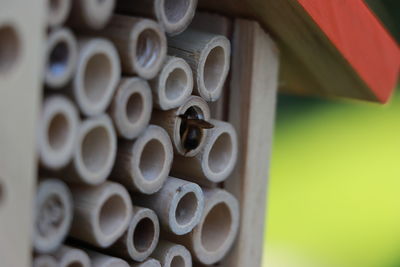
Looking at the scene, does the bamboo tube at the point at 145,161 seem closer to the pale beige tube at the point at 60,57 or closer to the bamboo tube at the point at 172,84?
the bamboo tube at the point at 172,84

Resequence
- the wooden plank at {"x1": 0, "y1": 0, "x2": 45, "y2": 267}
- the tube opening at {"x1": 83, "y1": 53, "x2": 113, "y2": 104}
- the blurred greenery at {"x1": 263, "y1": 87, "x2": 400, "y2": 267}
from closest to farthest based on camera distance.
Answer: the wooden plank at {"x1": 0, "y1": 0, "x2": 45, "y2": 267} → the tube opening at {"x1": 83, "y1": 53, "x2": 113, "y2": 104} → the blurred greenery at {"x1": 263, "y1": 87, "x2": 400, "y2": 267}

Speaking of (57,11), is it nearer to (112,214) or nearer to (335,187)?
(112,214)

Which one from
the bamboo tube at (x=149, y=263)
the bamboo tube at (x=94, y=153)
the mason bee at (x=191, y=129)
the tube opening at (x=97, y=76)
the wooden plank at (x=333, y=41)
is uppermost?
the wooden plank at (x=333, y=41)

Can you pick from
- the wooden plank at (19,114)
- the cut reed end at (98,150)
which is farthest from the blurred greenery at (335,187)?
the wooden plank at (19,114)

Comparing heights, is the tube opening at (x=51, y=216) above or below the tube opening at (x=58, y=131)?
below

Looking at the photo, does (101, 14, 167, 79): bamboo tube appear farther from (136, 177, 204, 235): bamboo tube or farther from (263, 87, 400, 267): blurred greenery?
(263, 87, 400, 267): blurred greenery

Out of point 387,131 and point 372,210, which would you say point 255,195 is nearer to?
point 372,210

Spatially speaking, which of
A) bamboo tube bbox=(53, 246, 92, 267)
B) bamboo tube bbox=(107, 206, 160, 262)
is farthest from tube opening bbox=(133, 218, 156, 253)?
bamboo tube bbox=(53, 246, 92, 267)

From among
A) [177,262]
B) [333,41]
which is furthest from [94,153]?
[333,41]
